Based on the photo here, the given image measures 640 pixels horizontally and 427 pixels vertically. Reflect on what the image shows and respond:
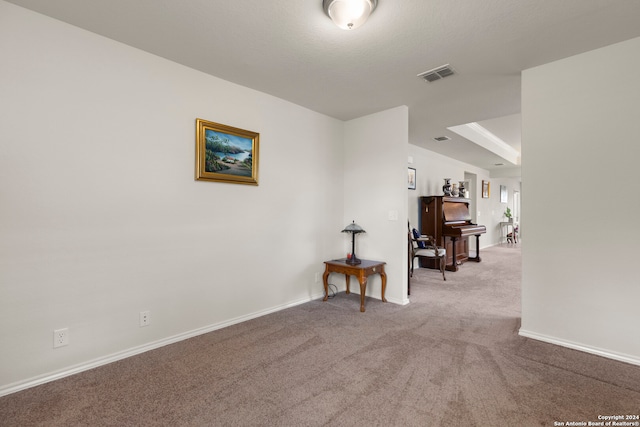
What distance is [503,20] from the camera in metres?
1.93

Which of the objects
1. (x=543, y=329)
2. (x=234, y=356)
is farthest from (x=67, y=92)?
(x=543, y=329)

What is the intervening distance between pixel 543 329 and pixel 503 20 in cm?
248

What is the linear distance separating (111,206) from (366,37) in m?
2.27

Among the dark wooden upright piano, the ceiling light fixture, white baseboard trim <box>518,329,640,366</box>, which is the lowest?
white baseboard trim <box>518,329,640,366</box>

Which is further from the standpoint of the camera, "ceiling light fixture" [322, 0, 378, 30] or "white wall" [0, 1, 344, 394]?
"white wall" [0, 1, 344, 394]

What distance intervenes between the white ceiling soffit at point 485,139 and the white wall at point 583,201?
2.05 m

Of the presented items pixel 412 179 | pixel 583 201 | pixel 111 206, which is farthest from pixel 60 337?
pixel 412 179

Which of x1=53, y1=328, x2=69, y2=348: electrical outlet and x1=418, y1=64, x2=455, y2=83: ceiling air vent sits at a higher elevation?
x1=418, y1=64, x2=455, y2=83: ceiling air vent

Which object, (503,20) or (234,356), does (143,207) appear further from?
(503,20)

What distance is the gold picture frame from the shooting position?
8.45m

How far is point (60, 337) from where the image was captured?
6.40 feet

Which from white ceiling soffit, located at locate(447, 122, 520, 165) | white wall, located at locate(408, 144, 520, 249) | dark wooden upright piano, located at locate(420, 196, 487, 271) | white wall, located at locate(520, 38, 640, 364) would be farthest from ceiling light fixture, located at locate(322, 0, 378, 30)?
dark wooden upright piano, located at locate(420, 196, 487, 271)

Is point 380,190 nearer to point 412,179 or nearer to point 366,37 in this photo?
point 366,37

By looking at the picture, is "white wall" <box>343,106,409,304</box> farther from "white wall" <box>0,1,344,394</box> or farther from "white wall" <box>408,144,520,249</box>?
"white wall" <box>408,144,520,249</box>
